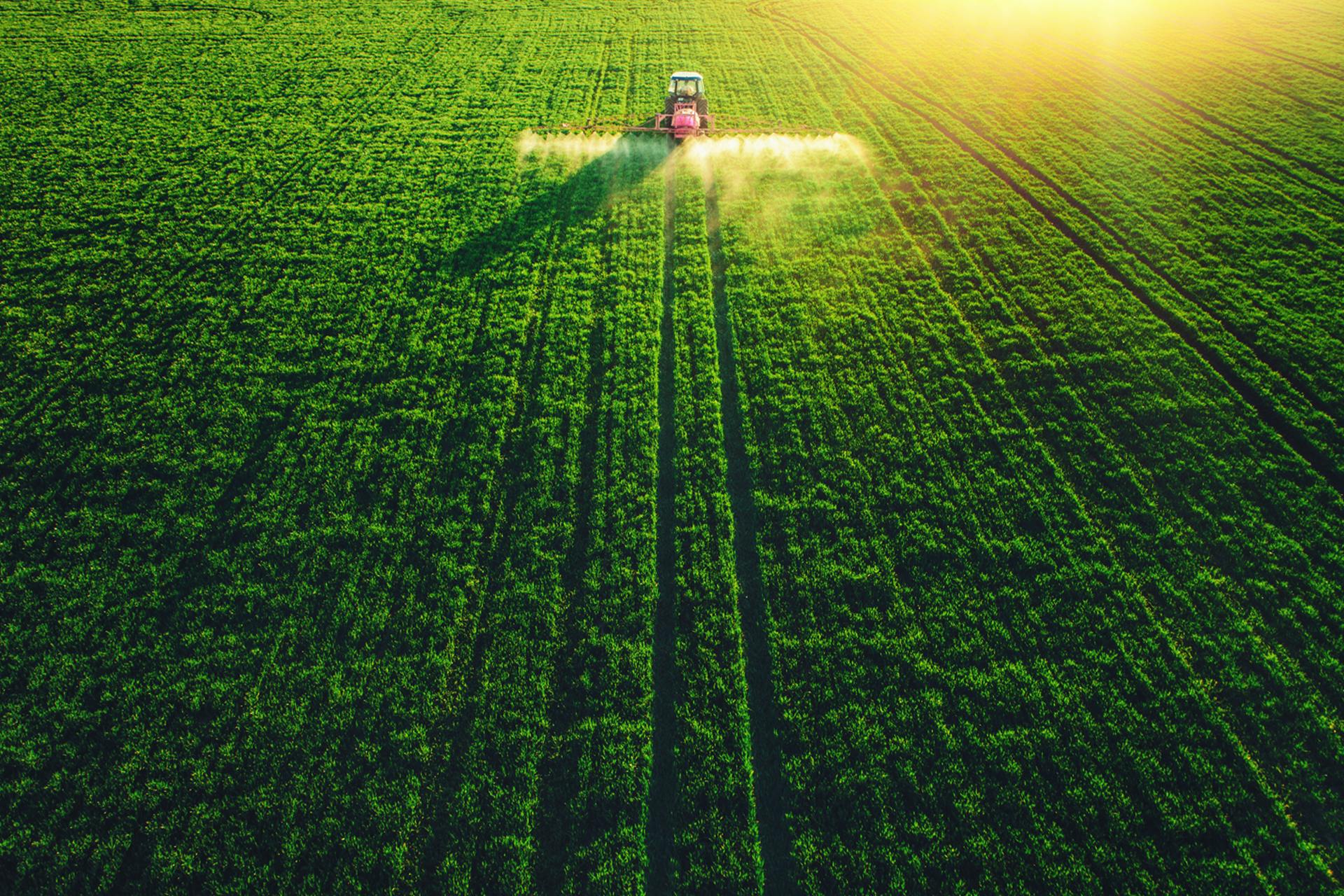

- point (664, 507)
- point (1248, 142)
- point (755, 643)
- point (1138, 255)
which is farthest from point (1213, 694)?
point (1248, 142)

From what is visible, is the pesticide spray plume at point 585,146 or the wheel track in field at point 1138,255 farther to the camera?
the pesticide spray plume at point 585,146

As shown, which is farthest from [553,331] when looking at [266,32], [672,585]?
[266,32]

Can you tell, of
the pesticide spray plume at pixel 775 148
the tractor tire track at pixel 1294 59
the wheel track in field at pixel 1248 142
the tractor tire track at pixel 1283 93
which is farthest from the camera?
the tractor tire track at pixel 1294 59

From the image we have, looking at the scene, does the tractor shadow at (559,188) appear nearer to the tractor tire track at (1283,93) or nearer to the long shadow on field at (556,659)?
the long shadow on field at (556,659)

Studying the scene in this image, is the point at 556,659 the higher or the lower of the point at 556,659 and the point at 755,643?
the lower

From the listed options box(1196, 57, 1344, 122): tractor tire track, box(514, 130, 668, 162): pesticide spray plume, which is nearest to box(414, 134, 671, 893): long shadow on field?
box(514, 130, 668, 162): pesticide spray plume

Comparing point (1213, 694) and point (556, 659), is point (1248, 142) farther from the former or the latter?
point (556, 659)

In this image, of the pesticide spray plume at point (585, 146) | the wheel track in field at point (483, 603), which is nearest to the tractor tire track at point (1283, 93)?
the pesticide spray plume at point (585, 146)
